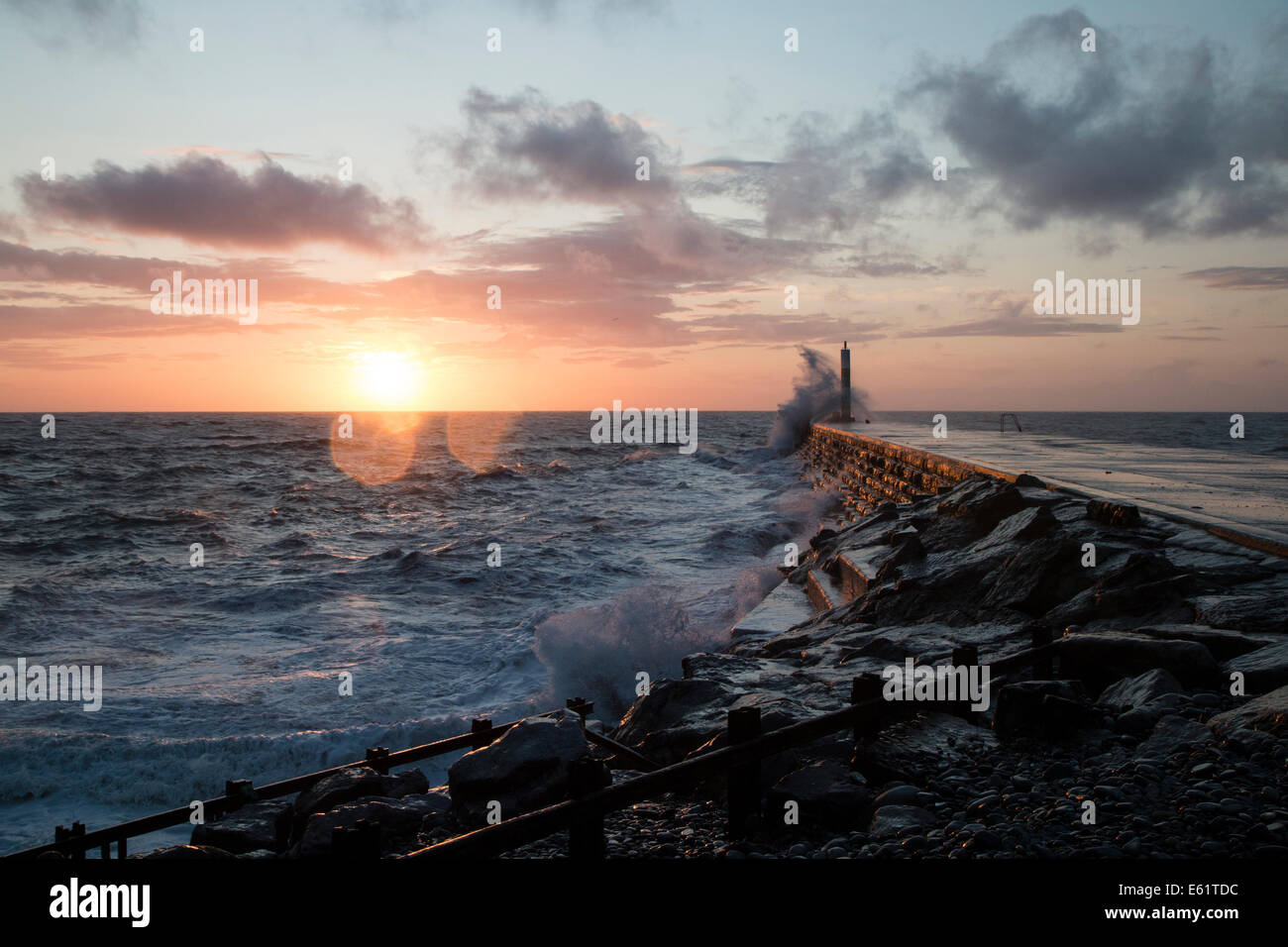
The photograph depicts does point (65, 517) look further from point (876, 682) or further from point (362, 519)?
point (876, 682)

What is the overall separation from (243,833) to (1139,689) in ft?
14.9

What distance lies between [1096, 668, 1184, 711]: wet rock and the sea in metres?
4.78

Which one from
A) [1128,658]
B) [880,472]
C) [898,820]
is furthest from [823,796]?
[880,472]

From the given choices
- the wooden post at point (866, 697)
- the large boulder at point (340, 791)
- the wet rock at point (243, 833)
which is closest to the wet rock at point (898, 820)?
the wooden post at point (866, 697)

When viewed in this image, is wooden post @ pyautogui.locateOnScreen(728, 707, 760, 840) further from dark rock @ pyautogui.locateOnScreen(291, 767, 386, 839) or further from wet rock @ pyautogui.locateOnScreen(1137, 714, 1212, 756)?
dark rock @ pyautogui.locateOnScreen(291, 767, 386, 839)

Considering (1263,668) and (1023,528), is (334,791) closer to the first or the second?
(1263,668)

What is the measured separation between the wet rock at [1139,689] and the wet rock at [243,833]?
14.0 ft

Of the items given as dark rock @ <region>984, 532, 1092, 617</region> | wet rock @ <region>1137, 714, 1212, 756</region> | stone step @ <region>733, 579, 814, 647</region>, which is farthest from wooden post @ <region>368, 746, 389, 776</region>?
dark rock @ <region>984, 532, 1092, 617</region>

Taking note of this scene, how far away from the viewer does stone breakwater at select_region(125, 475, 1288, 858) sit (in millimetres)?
2838

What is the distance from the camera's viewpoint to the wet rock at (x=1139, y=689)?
3.77 m

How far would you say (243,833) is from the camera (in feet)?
13.1

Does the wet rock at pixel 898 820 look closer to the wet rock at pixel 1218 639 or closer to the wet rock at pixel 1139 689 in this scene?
the wet rock at pixel 1139 689
